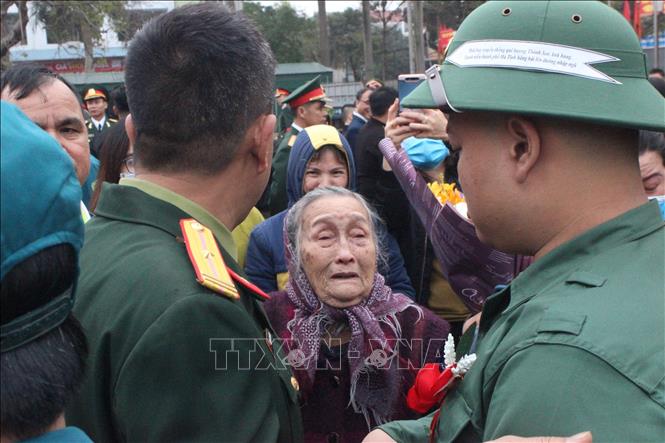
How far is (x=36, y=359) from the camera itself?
3.76ft

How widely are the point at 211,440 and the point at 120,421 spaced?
19 cm

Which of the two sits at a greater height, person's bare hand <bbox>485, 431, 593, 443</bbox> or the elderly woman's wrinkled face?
person's bare hand <bbox>485, 431, 593, 443</bbox>

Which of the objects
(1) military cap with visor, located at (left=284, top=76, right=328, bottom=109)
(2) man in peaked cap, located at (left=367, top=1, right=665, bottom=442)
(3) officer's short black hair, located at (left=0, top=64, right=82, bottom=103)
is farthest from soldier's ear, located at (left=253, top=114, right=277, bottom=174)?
(1) military cap with visor, located at (left=284, top=76, right=328, bottom=109)

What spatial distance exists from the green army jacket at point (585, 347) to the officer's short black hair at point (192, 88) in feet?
2.57

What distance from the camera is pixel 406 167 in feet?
9.95

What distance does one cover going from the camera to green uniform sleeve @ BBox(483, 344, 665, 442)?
114cm

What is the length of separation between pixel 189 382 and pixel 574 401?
743 mm

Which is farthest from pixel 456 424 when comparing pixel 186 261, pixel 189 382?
Answer: pixel 186 261

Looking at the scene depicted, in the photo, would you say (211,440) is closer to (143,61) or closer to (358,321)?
(143,61)

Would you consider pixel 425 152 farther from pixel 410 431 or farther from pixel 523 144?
pixel 523 144

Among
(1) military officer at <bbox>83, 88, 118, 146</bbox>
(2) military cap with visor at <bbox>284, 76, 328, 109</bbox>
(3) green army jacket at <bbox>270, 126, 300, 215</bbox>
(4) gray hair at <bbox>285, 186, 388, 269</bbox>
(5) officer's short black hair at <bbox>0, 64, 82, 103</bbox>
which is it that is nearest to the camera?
(4) gray hair at <bbox>285, 186, 388, 269</bbox>

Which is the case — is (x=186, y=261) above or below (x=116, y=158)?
above

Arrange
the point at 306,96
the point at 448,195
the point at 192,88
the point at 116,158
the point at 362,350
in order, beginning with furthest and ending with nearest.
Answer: the point at 306,96
the point at 116,158
the point at 448,195
the point at 362,350
the point at 192,88

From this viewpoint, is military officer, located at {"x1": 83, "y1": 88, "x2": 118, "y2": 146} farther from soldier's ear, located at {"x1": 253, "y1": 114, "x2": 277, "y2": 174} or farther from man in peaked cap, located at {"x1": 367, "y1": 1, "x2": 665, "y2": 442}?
man in peaked cap, located at {"x1": 367, "y1": 1, "x2": 665, "y2": 442}
